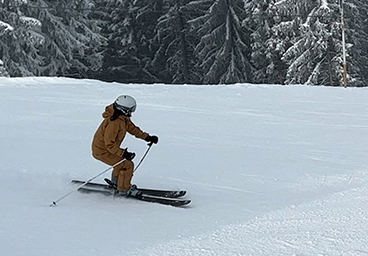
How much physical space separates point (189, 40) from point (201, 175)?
2428 centimetres

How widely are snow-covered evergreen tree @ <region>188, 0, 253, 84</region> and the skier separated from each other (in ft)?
73.4

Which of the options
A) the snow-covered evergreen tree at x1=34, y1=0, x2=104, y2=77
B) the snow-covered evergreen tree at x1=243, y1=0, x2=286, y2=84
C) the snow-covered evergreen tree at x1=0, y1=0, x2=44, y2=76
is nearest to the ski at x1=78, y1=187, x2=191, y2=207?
the snow-covered evergreen tree at x1=0, y1=0, x2=44, y2=76

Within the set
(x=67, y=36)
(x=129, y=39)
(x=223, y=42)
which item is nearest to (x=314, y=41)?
(x=223, y=42)

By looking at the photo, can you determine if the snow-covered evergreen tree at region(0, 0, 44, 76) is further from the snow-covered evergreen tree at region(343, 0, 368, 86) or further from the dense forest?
the snow-covered evergreen tree at region(343, 0, 368, 86)

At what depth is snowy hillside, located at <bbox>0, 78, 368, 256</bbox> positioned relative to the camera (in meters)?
4.97

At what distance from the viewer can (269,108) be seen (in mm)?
11578

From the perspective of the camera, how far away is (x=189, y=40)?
1215 inches

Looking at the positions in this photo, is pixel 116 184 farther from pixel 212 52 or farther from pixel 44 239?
pixel 212 52

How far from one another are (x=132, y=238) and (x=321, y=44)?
20395 millimetres

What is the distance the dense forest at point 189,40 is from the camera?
78.8 ft

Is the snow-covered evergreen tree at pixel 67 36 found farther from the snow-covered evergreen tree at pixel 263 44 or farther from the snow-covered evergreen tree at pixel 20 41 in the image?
the snow-covered evergreen tree at pixel 263 44

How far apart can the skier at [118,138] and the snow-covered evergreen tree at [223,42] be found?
2238cm

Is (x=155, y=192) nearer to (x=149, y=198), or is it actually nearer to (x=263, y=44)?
(x=149, y=198)

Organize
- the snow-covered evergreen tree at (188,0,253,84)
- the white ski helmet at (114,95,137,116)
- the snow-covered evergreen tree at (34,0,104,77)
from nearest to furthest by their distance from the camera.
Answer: the white ski helmet at (114,95,137,116), the snow-covered evergreen tree at (34,0,104,77), the snow-covered evergreen tree at (188,0,253,84)
